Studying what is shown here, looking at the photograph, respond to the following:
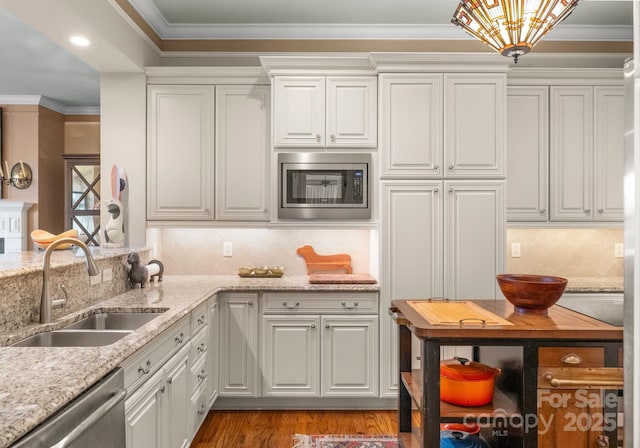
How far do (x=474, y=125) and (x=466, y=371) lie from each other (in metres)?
2.05

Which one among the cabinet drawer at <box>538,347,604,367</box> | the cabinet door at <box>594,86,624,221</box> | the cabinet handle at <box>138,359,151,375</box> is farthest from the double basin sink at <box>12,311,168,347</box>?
the cabinet door at <box>594,86,624,221</box>

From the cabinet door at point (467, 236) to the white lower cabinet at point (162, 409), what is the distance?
1.95 meters

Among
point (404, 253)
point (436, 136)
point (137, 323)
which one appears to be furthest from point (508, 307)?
point (137, 323)

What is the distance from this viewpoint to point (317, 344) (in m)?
3.36

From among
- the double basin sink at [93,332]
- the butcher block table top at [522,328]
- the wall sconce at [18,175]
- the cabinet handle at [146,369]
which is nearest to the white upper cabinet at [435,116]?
the butcher block table top at [522,328]

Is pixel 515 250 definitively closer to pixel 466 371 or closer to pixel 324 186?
pixel 324 186

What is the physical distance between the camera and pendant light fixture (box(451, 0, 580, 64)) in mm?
2000

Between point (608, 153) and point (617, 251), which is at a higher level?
point (608, 153)

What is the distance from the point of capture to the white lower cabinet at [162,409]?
1778mm

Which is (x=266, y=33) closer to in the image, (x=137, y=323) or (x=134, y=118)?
(x=134, y=118)

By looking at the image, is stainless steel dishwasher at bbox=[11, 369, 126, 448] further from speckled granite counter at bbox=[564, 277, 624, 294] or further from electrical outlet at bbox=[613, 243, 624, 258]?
electrical outlet at bbox=[613, 243, 624, 258]

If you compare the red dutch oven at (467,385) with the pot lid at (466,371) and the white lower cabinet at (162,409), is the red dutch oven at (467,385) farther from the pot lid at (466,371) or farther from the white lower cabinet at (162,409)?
the white lower cabinet at (162,409)

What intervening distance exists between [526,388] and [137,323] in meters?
1.87

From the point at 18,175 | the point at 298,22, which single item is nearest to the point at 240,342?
the point at 298,22
